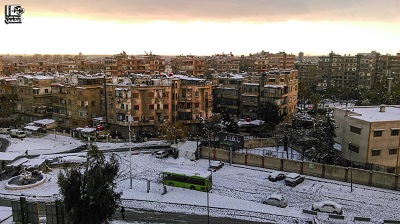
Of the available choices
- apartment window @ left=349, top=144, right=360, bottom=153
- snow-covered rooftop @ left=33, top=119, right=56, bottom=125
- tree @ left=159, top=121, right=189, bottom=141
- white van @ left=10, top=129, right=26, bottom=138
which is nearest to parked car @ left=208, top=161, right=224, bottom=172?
tree @ left=159, top=121, right=189, bottom=141

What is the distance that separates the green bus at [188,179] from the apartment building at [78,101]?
117 ft

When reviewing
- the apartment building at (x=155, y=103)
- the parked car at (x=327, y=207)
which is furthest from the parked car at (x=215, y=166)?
the apartment building at (x=155, y=103)

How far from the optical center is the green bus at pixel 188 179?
137ft

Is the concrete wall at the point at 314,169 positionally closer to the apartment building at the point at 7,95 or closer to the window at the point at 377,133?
the window at the point at 377,133

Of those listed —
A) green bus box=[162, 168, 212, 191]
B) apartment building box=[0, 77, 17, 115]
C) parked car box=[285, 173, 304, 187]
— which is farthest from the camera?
apartment building box=[0, 77, 17, 115]

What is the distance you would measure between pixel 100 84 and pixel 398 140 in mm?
56270

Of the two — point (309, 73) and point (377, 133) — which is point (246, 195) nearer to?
point (377, 133)

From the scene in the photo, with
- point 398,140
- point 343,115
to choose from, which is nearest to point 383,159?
→ point 398,140

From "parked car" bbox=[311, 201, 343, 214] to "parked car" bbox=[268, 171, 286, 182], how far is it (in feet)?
28.2

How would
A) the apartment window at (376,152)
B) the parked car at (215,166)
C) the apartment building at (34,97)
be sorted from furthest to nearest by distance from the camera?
the apartment building at (34,97)
the parked car at (215,166)
the apartment window at (376,152)

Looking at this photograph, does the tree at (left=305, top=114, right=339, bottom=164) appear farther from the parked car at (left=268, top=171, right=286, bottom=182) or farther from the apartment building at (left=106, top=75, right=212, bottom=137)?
the apartment building at (left=106, top=75, right=212, bottom=137)

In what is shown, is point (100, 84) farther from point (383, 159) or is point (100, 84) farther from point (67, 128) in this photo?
point (383, 159)

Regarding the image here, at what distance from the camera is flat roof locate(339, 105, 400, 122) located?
48.4 meters

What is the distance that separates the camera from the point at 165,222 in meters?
34.3
